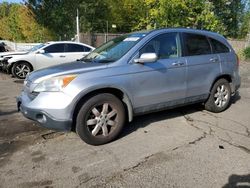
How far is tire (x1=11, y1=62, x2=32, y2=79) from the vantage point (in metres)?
12.8

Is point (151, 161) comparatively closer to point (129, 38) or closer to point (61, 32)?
point (129, 38)

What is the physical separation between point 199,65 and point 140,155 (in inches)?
95.9

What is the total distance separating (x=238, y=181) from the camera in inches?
152

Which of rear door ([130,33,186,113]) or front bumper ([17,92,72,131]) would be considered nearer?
front bumper ([17,92,72,131])

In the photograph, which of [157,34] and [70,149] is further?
[157,34]

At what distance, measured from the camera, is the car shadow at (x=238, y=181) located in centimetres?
375

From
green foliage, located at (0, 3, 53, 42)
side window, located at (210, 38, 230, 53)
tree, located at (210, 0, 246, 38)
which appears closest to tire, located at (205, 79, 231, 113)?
side window, located at (210, 38, 230, 53)

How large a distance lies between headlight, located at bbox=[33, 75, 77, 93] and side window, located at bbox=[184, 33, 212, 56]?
2456 millimetres

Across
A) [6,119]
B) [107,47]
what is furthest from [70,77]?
[6,119]

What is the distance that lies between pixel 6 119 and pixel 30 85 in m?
1.83

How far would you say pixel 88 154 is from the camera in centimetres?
465

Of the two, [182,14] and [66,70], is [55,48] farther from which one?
[182,14]

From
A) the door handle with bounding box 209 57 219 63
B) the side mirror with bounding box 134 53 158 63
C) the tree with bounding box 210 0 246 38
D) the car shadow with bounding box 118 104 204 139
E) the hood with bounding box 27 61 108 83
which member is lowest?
the car shadow with bounding box 118 104 204 139

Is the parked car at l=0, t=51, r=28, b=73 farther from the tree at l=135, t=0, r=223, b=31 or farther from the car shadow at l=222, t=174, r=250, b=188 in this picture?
the tree at l=135, t=0, r=223, b=31
